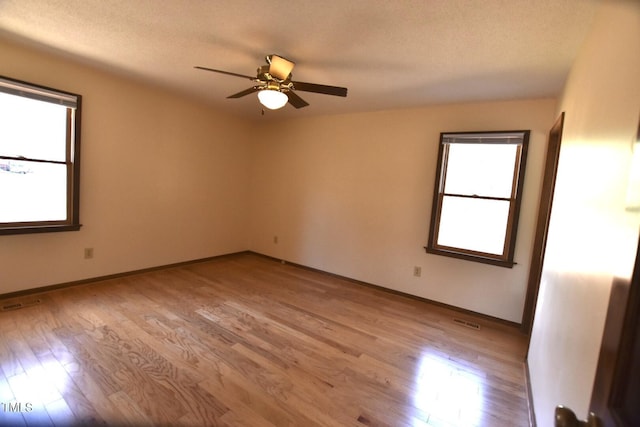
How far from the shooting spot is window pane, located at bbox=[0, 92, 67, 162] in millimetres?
2615

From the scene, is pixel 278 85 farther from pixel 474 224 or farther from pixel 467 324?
pixel 467 324

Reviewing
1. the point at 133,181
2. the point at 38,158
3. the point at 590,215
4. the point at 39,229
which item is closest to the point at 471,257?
the point at 590,215

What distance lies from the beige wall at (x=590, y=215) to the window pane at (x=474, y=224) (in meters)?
1.29

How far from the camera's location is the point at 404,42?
79.7 inches

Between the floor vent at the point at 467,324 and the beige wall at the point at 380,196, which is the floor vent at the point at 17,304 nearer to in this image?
the beige wall at the point at 380,196

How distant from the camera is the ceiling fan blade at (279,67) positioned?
2.16 meters

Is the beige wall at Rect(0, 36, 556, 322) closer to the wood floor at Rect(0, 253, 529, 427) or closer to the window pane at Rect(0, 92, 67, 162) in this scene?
the window pane at Rect(0, 92, 67, 162)

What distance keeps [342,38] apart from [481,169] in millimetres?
2194

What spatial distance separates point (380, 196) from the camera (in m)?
3.81

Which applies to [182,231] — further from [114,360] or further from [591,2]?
[591,2]

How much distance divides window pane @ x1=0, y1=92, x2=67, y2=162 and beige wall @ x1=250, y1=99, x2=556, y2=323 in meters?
2.66

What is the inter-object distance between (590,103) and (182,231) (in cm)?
446

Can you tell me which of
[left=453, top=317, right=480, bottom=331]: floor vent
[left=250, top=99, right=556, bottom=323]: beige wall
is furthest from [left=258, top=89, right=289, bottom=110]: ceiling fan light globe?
[left=453, top=317, right=480, bottom=331]: floor vent

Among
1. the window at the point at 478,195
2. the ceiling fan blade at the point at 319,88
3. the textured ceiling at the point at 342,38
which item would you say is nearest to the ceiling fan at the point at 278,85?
the ceiling fan blade at the point at 319,88
